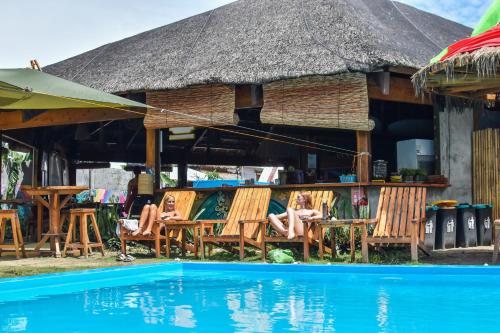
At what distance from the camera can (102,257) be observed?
26.4 ft

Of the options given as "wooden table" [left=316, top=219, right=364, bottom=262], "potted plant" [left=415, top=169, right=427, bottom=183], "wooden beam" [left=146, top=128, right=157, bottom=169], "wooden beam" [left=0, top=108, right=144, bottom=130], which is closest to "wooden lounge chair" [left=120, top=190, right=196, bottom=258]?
"wooden beam" [left=146, top=128, right=157, bottom=169]

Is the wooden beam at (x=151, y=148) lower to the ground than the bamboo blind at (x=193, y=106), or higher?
lower

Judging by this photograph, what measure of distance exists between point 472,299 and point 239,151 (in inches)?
472

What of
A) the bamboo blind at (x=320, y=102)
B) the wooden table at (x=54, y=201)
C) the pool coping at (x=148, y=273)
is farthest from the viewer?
the bamboo blind at (x=320, y=102)

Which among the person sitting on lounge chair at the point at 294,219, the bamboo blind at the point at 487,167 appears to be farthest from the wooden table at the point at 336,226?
the bamboo blind at the point at 487,167

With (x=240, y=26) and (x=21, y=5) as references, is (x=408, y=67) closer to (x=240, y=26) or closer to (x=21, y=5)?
(x=240, y=26)

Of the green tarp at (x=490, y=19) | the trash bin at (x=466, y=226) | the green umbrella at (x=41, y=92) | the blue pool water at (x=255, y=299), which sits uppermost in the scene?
the green tarp at (x=490, y=19)

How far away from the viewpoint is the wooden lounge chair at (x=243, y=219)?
7715 mm

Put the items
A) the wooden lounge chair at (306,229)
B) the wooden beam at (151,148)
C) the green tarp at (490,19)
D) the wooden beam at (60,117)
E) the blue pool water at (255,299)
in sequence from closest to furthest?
1. the blue pool water at (255,299)
2. the wooden lounge chair at (306,229)
3. the green tarp at (490,19)
4. the wooden beam at (151,148)
5. the wooden beam at (60,117)

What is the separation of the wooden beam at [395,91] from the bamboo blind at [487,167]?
103cm

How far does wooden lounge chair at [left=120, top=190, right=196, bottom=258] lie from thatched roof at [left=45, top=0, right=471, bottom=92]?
1764mm

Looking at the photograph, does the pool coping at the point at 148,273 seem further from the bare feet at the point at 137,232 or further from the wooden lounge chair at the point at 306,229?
the bare feet at the point at 137,232

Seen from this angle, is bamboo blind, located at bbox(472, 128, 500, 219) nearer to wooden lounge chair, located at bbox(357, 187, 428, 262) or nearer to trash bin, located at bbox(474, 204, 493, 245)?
trash bin, located at bbox(474, 204, 493, 245)

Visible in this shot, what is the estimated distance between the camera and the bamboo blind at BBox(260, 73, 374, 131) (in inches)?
339
